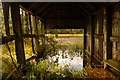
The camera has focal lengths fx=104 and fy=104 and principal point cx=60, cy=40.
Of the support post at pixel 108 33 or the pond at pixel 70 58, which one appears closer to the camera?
the support post at pixel 108 33

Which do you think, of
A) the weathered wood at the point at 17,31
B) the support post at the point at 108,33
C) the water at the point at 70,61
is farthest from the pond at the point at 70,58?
the weathered wood at the point at 17,31

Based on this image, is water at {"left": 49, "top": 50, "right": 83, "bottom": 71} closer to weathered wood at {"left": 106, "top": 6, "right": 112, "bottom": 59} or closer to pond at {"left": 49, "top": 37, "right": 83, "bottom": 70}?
pond at {"left": 49, "top": 37, "right": 83, "bottom": 70}

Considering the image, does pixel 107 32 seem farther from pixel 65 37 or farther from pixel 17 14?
pixel 65 37

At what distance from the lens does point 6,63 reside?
2688mm

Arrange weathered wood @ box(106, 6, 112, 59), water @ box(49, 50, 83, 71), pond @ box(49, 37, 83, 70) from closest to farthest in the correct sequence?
weathered wood @ box(106, 6, 112, 59) → water @ box(49, 50, 83, 71) → pond @ box(49, 37, 83, 70)

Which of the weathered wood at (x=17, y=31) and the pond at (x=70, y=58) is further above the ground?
the weathered wood at (x=17, y=31)

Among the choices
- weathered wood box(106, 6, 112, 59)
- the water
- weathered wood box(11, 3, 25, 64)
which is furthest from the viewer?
the water

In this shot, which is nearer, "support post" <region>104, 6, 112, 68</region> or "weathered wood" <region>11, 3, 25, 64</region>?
"weathered wood" <region>11, 3, 25, 64</region>

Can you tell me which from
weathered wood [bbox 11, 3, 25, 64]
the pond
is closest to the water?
the pond

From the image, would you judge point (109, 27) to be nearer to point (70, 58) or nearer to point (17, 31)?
point (70, 58)

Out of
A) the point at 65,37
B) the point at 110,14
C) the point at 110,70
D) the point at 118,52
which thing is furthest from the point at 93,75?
the point at 65,37

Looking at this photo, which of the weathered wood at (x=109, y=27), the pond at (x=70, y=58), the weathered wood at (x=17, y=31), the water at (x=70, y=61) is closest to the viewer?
the weathered wood at (x=17, y=31)

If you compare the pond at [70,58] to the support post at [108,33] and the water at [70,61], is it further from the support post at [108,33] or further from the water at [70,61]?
the support post at [108,33]

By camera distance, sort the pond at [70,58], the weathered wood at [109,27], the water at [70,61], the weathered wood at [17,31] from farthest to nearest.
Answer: the pond at [70,58] → the water at [70,61] → the weathered wood at [109,27] → the weathered wood at [17,31]
